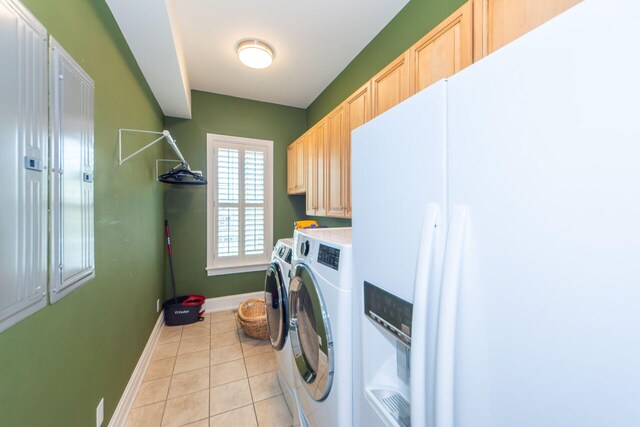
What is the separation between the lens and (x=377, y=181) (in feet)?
2.80

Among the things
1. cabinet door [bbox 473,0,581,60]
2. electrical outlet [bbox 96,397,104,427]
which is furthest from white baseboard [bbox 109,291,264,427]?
cabinet door [bbox 473,0,581,60]

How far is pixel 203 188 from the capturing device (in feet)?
10.9

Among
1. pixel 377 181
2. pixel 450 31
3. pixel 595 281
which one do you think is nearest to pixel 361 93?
pixel 450 31

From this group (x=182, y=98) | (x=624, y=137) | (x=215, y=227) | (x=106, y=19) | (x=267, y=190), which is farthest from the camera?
(x=267, y=190)

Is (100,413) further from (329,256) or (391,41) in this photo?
(391,41)

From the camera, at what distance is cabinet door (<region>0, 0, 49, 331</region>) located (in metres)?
0.75

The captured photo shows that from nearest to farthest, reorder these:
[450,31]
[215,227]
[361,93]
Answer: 1. [450,31]
2. [361,93]
3. [215,227]

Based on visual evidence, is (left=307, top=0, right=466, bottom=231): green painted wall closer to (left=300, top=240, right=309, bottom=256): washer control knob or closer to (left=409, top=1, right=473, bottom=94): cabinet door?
(left=409, top=1, right=473, bottom=94): cabinet door

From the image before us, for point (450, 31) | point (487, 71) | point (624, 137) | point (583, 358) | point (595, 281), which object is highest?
point (450, 31)

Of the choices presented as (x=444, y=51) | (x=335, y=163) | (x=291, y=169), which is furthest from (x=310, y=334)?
(x=291, y=169)

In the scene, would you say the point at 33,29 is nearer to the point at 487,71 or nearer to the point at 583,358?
the point at 487,71

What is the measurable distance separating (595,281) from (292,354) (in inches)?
59.7

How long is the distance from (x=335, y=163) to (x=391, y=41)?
42.3 inches

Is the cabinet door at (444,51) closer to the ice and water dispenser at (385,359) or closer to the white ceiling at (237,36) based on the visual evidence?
the white ceiling at (237,36)
